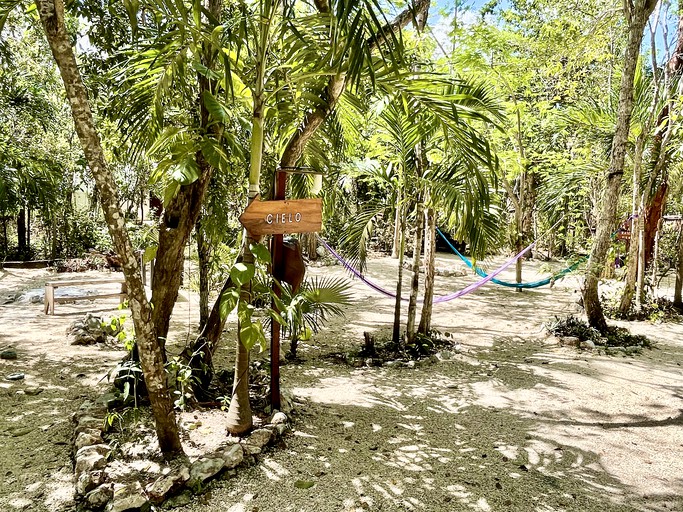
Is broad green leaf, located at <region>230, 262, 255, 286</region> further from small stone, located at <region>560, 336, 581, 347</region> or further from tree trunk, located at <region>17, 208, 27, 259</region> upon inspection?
tree trunk, located at <region>17, 208, 27, 259</region>

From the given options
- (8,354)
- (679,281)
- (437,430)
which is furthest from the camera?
(679,281)

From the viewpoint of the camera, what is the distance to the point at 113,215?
172 cm

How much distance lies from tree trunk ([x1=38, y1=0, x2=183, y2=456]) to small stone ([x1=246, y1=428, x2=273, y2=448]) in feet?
1.04

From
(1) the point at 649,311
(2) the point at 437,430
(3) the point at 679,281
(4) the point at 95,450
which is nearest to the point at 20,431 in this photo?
(4) the point at 95,450

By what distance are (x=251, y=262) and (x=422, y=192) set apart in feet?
7.54

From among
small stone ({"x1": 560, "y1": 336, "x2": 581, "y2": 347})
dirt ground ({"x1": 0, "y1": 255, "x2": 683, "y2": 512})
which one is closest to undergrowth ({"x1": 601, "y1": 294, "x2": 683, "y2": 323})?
dirt ground ({"x1": 0, "y1": 255, "x2": 683, "y2": 512})

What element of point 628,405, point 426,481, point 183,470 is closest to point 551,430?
point 628,405

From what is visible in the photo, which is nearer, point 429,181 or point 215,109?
point 215,109

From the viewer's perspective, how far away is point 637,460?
2203 millimetres

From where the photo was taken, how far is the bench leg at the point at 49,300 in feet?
17.0

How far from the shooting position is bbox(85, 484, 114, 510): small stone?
5.71ft

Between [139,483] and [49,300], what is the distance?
4192 mm

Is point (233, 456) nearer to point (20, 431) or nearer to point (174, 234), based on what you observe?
point (174, 234)

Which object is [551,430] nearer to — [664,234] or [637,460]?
[637,460]
